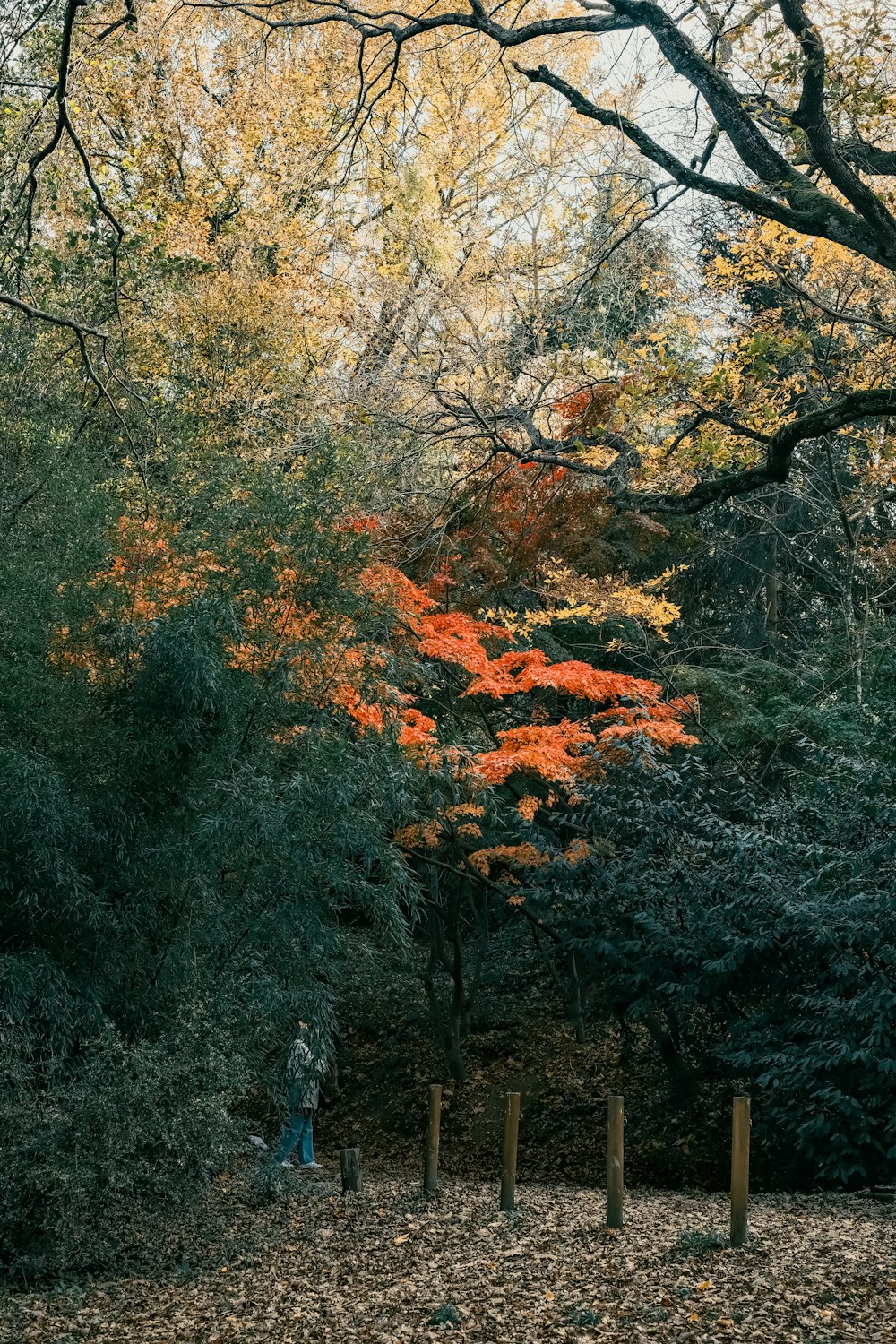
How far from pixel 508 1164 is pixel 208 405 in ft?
27.9

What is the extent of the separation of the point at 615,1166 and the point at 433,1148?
2175 millimetres

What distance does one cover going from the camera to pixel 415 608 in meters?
11.2

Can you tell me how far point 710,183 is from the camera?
16.1ft

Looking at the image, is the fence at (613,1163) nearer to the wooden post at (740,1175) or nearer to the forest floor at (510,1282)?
the wooden post at (740,1175)

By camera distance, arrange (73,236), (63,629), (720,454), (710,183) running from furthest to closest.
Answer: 1. (73,236)
2. (63,629)
3. (720,454)
4. (710,183)

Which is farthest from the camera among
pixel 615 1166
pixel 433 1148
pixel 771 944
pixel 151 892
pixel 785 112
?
pixel 433 1148

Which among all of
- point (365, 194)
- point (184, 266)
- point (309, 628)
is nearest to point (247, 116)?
point (365, 194)

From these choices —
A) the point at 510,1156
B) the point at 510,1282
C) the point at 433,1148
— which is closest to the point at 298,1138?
the point at 433,1148

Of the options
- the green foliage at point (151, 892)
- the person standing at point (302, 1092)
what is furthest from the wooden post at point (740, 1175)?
the person standing at point (302, 1092)

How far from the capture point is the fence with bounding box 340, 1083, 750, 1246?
6.41 m

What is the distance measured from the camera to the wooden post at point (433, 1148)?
29.7 ft

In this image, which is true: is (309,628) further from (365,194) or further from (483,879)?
(365,194)

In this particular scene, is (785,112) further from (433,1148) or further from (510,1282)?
(433,1148)

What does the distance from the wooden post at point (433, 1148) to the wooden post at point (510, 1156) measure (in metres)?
0.72
